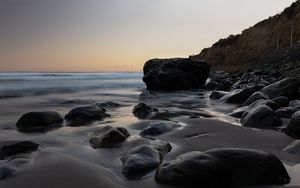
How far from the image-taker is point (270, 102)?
233 inches

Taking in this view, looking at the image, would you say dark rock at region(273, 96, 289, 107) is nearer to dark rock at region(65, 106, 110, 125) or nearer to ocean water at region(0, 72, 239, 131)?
ocean water at region(0, 72, 239, 131)

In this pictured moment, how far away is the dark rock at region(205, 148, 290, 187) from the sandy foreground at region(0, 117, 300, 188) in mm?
121

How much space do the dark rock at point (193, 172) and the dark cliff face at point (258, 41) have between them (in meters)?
31.9

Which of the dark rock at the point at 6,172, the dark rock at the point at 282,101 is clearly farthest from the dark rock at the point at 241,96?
the dark rock at the point at 6,172

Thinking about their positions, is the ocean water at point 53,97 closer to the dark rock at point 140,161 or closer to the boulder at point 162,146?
the boulder at point 162,146

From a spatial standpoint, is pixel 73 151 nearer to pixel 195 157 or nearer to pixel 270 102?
pixel 195 157

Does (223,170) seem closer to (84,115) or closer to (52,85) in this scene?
(84,115)

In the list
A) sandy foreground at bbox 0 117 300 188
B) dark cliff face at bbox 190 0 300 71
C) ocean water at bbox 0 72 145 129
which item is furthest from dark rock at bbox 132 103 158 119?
dark cliff face at bbox 190 0 300 71

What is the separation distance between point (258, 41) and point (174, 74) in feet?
101

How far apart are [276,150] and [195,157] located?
4.20ft

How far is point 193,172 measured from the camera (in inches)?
103

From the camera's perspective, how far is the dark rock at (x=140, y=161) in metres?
2.95

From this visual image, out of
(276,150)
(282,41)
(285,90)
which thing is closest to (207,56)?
(282,41)

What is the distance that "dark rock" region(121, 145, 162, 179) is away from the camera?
9.68ft
